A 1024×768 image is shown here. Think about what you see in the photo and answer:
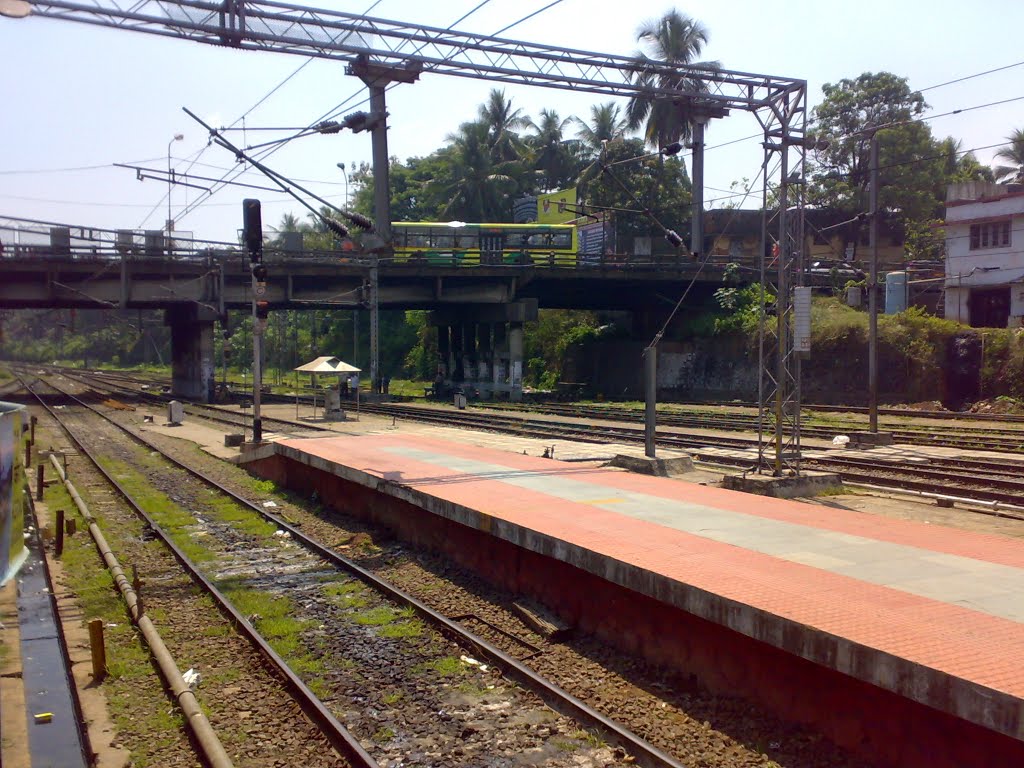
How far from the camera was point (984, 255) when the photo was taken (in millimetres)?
39031

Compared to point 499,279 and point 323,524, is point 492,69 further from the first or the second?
point 499,279

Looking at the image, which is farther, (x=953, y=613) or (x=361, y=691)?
(x=361, y=691)

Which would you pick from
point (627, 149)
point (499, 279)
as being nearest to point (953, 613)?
point (499, 279)

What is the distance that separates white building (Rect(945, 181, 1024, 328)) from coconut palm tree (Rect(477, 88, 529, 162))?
39.4 meters

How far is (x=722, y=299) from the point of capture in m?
47.9

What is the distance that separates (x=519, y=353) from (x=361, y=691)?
4144 centimetres

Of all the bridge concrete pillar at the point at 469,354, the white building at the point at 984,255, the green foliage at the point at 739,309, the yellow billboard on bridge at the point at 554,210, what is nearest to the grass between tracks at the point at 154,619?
the green foliage at the point at 739,309

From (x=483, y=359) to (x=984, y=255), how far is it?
26085mm

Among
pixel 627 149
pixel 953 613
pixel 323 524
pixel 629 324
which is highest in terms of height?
pixel 627 149

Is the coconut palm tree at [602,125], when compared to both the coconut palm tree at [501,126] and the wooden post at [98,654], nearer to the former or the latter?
the coconut palm tree at [501,126]

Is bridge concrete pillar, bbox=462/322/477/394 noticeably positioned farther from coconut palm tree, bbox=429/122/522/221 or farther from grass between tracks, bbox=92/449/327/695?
grass between tracks, bbox=92/449/327/695

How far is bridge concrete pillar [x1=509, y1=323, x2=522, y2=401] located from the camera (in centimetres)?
4797

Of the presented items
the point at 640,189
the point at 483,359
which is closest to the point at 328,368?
the point at 483,359

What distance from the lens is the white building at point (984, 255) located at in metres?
37.8
